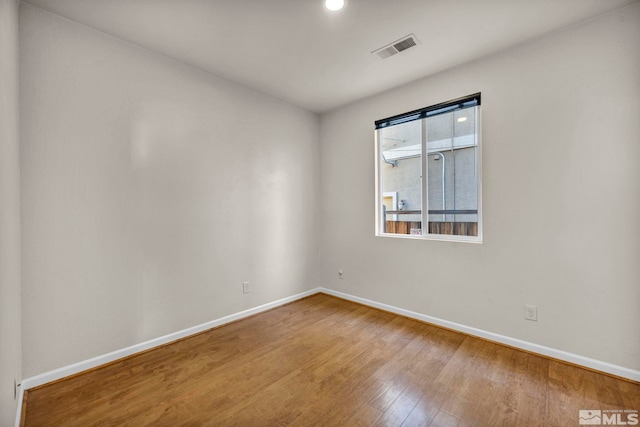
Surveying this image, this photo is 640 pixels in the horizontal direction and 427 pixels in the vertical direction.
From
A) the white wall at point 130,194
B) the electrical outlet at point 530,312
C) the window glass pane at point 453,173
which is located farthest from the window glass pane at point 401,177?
the white wall at point 130,194

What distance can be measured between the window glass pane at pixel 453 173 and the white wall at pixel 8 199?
10.8ft

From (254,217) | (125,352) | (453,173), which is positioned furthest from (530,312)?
Answer: (125,352)

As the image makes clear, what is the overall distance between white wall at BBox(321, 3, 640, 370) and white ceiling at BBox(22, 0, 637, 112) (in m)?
0.25

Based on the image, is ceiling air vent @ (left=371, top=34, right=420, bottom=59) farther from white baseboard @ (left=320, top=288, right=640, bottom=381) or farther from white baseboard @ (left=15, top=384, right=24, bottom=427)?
white baseboard @ (left=15, top=384, right=24, bottom=427)

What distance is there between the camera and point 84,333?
2100 mm

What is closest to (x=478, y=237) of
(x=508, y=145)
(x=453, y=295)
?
(x=453, y=295)

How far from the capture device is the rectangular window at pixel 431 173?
2.77m

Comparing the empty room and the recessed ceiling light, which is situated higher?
the recessed ceiling light

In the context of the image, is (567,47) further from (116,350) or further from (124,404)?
(116,350)

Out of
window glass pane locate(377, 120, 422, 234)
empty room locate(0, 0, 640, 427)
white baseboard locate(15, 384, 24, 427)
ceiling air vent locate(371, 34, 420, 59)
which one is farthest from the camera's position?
window glass pane locate(377, 120, 422, 234)

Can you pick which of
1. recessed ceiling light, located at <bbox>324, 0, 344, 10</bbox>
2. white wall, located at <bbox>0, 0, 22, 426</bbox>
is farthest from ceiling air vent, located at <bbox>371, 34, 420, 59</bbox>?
white wall, located at <bbox>0, 0, 22, 426</bbox>

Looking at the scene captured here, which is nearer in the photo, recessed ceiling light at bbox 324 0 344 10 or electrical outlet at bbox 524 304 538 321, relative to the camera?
recessed ceiling light at bbox 324 0 344 10

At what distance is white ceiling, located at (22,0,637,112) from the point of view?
6.38 feet

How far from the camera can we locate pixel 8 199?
1451 millimetres
